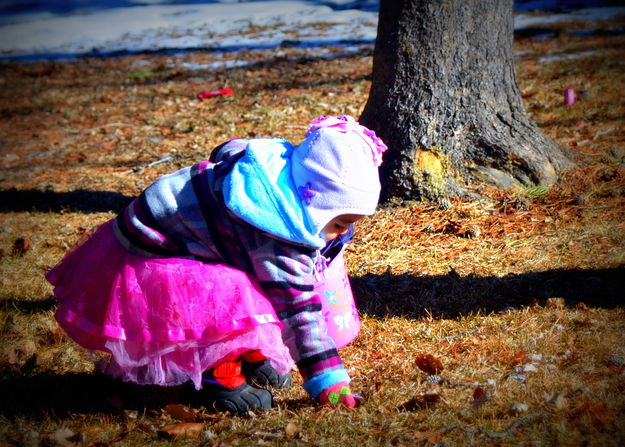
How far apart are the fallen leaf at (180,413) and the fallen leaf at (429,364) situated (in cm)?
101

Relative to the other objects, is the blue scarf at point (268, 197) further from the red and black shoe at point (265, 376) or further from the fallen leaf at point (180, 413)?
the fallen leaf at point (180, 413)

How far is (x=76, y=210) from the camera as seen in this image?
500cm

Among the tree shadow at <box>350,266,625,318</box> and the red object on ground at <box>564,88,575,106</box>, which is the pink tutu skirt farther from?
the red object on ground at <box>564,88,575,106</box>

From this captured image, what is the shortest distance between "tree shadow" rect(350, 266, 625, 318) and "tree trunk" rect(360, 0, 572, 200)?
91 cm

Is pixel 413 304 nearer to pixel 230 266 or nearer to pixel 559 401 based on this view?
pixel 559 401

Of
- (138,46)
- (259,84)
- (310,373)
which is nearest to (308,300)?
(310,373)

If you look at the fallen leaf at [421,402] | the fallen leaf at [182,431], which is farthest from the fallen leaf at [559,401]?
the fallen leaf at [182,431]

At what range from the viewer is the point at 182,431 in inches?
97.8

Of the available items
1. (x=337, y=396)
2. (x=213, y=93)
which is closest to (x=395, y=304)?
(x=337, y=396)

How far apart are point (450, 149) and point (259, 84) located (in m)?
4.30

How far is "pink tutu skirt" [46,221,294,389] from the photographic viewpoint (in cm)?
239

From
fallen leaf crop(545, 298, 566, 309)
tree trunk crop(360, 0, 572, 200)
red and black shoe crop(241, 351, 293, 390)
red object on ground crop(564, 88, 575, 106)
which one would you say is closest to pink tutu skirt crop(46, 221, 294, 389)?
red and black shoe crop(241, 351, 293, 390)

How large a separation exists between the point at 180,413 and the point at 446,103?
2.69 metres

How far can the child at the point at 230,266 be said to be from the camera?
7.58 feet
